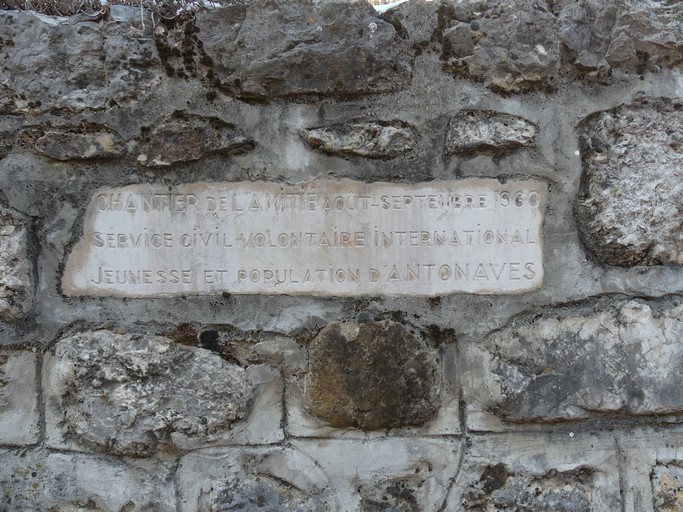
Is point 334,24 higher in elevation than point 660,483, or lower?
higher

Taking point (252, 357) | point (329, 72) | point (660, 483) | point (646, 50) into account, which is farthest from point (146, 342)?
point (646, 50)

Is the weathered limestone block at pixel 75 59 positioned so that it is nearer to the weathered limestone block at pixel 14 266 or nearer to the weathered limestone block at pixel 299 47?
the weathered limestone block at pixel 299 47

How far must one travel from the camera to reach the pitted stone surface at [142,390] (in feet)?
4.96

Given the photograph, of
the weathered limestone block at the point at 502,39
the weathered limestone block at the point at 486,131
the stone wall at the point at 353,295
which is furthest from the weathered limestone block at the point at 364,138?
the weathered limestone block at the point at 502,39

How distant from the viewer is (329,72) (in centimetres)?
149

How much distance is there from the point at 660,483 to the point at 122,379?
1.51 m

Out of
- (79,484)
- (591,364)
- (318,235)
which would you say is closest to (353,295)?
(318,235)

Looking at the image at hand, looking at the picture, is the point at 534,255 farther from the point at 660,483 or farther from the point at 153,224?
the point at 153,224

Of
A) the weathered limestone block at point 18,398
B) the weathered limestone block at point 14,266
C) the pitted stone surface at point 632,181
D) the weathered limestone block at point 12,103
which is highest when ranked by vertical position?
the weathered limestone block at point 12,103

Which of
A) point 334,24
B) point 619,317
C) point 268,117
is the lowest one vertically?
point 619,317

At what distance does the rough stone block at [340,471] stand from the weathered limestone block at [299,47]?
986mm

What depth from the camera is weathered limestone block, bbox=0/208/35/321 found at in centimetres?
150

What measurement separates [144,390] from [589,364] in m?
1.22

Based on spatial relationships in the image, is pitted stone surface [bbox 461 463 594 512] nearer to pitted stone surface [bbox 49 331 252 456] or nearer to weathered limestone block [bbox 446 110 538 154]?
pitted stone surface [bbox 49 331 252 456]
